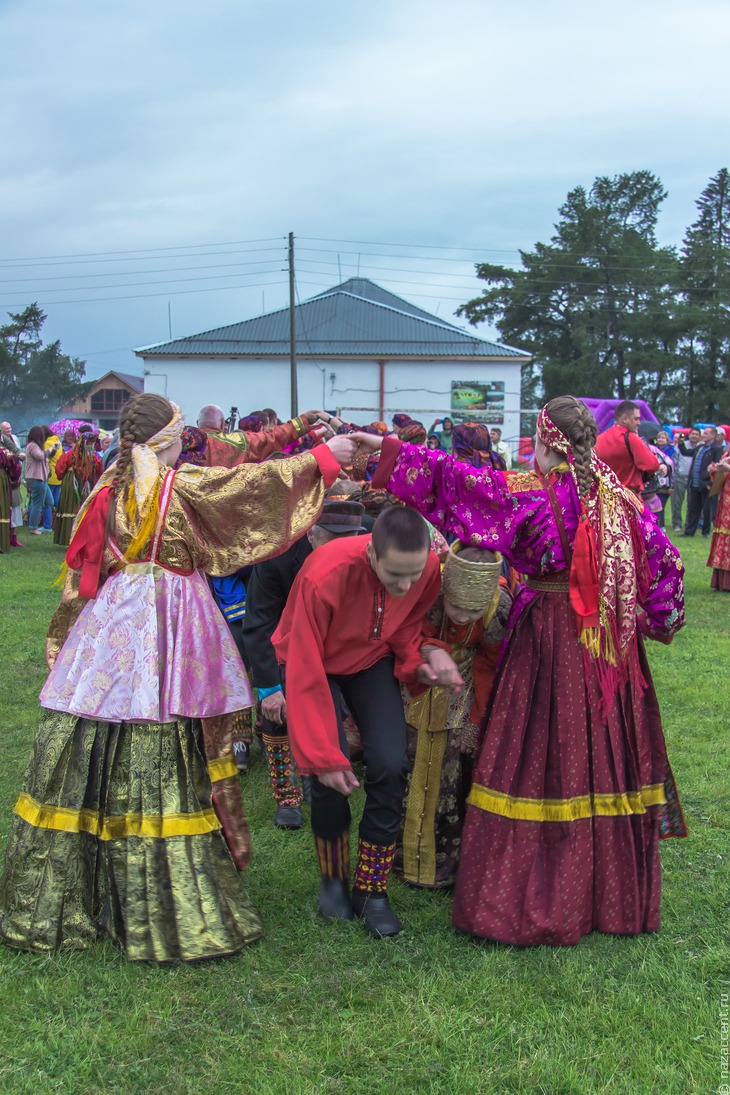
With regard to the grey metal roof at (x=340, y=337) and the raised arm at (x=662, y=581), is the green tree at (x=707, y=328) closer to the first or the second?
the grey metal roof at (x=340, y=337)

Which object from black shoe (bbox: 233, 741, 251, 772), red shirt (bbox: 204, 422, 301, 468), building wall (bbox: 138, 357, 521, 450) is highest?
building wall (bbox: 138, 357, 521, 450)

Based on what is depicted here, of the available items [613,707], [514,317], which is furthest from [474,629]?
[514,317]

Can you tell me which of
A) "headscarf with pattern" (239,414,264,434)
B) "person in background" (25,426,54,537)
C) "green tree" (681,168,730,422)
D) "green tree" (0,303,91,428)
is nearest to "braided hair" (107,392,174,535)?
"headscarf with pattern" (239,414,264,434)

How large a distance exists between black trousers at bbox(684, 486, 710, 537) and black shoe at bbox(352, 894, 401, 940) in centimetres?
1349

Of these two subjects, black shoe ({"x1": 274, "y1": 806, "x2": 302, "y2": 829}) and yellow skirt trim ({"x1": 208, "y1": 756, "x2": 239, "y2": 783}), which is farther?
black shoe ({"x1": 274, "y1": 806, "x2": 302, "y2": 829})

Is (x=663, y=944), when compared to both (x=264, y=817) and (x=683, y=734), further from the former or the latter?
(x=683, y=734)

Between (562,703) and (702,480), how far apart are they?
42.8 feet

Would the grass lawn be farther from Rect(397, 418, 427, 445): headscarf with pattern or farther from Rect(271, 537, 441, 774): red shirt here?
Rect(397, 418, 427, 445): headscarf with pattern

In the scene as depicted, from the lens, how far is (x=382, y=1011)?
9.68 ft

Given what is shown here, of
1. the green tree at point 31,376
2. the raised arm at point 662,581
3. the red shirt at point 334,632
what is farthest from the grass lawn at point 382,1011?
the green tree at point 31,376

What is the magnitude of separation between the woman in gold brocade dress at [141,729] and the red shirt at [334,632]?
0.84 feet

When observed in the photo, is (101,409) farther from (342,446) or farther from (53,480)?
(342,446)

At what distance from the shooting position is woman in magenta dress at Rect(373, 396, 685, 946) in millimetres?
3297

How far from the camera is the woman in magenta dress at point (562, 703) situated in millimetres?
3297
